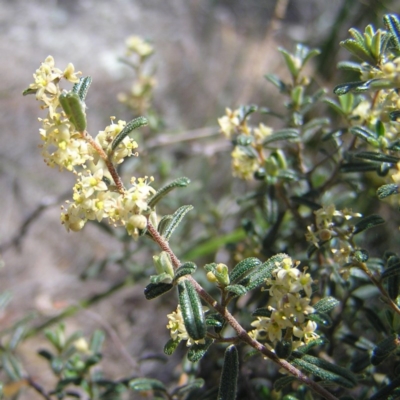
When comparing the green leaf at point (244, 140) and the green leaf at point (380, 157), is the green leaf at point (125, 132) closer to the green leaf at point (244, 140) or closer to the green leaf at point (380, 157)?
the green leaf at point (244, 140)

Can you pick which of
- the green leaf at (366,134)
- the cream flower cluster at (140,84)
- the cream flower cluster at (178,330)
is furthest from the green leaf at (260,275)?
the cream flower cluster at (140,84)

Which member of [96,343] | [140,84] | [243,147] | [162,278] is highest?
[140,84]

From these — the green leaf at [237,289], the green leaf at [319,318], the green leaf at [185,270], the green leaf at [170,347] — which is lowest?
the green leaf at [170,347]

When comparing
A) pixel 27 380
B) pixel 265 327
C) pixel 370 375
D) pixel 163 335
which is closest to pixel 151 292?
pixel 265 327

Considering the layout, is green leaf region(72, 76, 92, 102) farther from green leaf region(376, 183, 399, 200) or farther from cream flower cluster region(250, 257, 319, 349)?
green leaf region(376, 183, 399, 200)

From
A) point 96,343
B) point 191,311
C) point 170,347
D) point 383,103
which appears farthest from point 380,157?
point 96,343

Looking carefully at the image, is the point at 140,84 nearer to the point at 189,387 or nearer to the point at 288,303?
the point at 189,387

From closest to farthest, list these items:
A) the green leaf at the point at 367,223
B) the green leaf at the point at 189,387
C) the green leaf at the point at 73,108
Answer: the green leaf at the point at 73,108 → the green leaf at the point at 367,223 → the green leaf at the point at 189,387
